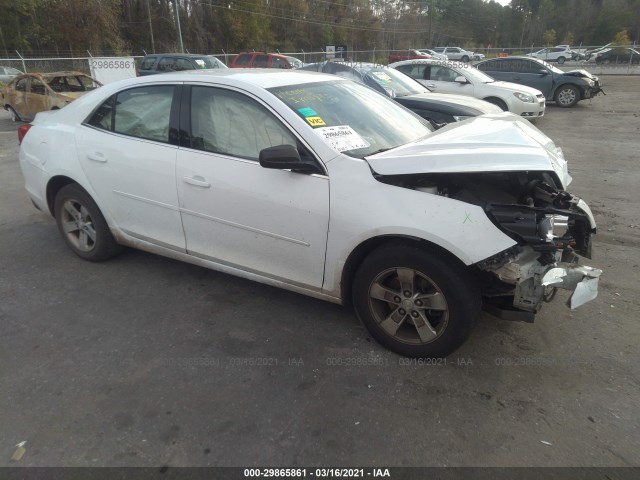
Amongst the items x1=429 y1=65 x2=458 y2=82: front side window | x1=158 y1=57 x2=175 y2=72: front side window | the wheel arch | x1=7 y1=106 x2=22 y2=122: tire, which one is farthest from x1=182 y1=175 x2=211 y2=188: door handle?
x1=158 y1=57 x2=175 y2=72: front side window

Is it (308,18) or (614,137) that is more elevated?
(308,18)

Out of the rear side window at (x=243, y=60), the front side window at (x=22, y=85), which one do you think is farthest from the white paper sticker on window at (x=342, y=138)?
the rear side window at (x=243, y=60)

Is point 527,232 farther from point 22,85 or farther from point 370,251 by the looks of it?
point 22,85

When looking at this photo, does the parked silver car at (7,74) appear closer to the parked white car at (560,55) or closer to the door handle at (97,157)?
the door handle at (97,157)

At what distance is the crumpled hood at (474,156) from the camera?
2627mm

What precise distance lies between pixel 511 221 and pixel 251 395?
1.74 metres

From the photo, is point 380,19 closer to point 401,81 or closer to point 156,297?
point 401,81

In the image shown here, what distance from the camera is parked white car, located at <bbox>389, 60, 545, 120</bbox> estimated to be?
11477mm

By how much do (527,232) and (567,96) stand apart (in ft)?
49.4

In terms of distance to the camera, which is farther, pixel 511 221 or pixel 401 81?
pixel 401 81

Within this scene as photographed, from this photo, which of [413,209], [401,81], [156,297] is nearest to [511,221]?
[413,209]

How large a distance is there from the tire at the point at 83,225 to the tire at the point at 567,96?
15319mm

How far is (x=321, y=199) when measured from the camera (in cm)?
283

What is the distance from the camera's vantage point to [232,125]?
10.5ft
